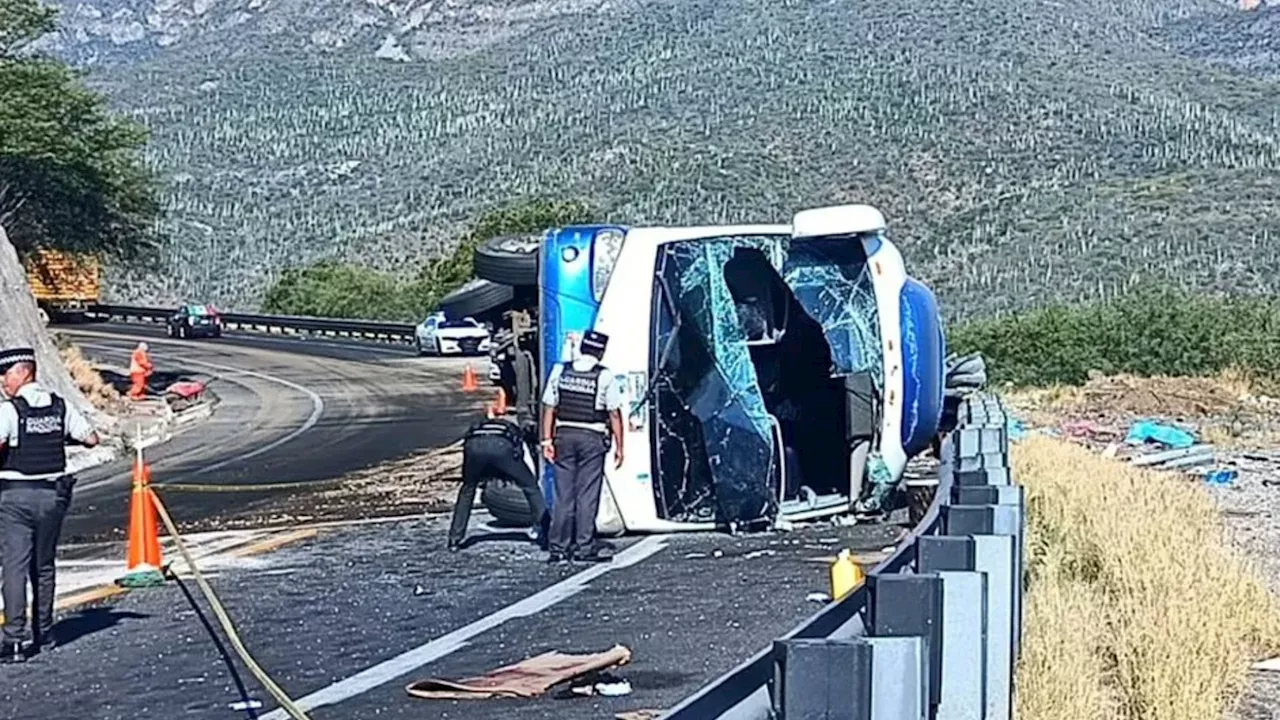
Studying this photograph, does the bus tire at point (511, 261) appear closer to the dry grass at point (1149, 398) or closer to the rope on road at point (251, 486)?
the rope on road at point (251, 486)

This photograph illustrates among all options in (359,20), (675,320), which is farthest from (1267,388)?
(359,20)

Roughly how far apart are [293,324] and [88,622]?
54.7 metres

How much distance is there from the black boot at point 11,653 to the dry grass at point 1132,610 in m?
5.08

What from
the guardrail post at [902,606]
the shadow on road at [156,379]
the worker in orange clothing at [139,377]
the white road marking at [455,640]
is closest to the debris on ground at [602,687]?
the white road marking at [455,640]

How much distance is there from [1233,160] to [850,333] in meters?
69.4

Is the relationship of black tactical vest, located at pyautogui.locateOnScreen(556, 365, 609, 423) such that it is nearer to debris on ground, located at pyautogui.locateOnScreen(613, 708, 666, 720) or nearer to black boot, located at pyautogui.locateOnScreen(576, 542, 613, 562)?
black boot, located at pyautogui.locateOnScreen(576, 542, 613, 562)

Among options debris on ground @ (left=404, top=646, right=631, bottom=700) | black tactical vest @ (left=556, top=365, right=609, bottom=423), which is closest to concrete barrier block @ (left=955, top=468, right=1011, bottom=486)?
debris on ground @ (left=404, top=646, right=631, bottom=700)

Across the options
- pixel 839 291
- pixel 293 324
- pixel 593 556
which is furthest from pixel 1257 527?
pixel 293 324

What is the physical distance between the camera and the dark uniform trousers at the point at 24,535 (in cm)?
1034

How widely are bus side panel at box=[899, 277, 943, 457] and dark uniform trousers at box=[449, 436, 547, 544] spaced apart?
8.77 feet

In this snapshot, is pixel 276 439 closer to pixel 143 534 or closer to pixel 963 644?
pixel 143 534

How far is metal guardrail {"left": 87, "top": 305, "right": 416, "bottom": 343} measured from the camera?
60.8 metres

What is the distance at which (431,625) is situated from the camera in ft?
37.0

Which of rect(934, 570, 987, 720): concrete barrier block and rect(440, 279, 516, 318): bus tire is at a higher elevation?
rect(440, 279, 516, 318): bus tire
